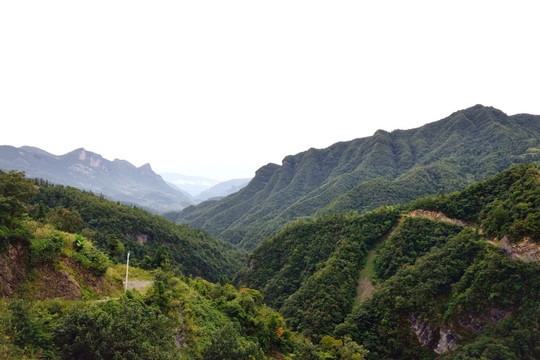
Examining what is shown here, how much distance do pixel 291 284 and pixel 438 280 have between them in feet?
125

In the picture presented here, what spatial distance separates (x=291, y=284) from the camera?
74.0m

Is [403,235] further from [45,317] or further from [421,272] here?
[45,317]

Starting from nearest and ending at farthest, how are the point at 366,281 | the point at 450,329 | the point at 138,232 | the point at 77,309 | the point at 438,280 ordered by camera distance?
the point at 77,309 → the point at 450,329 → the point at 438,280 → the point at 366,281 → the point at 138,232

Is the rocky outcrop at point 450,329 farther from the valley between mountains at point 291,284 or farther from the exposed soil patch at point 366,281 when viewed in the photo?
the exposed soil patch at point 366,281

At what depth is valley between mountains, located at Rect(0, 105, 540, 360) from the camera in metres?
13.7

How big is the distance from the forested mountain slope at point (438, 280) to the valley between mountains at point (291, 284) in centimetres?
23

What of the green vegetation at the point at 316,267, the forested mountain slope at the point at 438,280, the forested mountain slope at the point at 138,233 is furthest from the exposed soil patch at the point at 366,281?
the forested mountain slope at the point at 138,233

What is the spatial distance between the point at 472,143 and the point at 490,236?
544 feet

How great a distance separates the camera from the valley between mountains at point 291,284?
13.7 meters

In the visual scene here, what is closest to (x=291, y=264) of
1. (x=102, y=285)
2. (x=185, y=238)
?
(x=185, y=238)

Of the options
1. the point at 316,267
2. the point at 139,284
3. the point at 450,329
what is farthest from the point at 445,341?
the point at 139,284

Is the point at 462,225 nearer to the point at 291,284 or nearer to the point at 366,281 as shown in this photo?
the point at 366,281

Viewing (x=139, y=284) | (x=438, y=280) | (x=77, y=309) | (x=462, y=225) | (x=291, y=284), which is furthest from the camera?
(x=291, y=284)

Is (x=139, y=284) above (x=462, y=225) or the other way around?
the other way around
